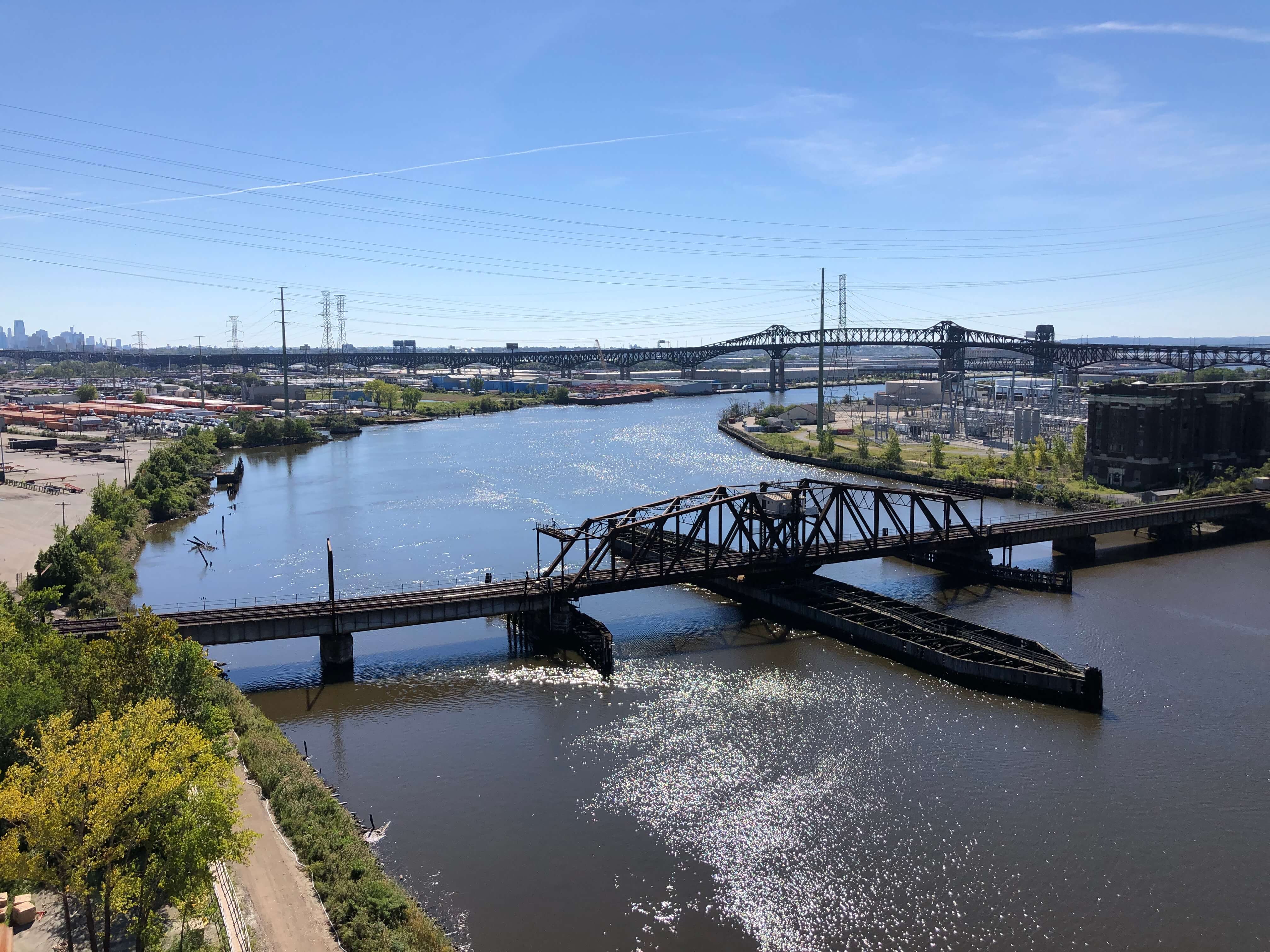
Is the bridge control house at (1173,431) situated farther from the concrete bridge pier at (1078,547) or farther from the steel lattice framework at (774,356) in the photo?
the steel lattice framework at (774,356)

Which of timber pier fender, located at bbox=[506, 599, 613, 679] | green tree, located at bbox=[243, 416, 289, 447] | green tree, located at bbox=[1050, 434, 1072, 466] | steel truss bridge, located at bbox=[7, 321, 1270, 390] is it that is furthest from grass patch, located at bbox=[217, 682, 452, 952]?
steel truss bridge, located at bbox=[7, 321, 1270, 390]

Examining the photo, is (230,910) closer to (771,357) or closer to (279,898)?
(279,898)

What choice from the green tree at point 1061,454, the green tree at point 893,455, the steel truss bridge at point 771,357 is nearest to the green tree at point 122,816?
the green tree at point 893,455

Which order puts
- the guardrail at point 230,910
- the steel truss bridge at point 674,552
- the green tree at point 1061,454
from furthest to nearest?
the green tree at point 1061,454 → the steel truss bridge at point 674,552 → the guardrail at point 230,910

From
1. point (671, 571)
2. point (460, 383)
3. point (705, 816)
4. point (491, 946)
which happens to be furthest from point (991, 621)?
point (460, 383)

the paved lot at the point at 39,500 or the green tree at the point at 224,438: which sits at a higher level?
the green tree at the point at 224,438

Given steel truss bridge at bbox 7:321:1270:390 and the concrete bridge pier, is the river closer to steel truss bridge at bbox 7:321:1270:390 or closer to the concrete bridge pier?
the concrete bridge pier
